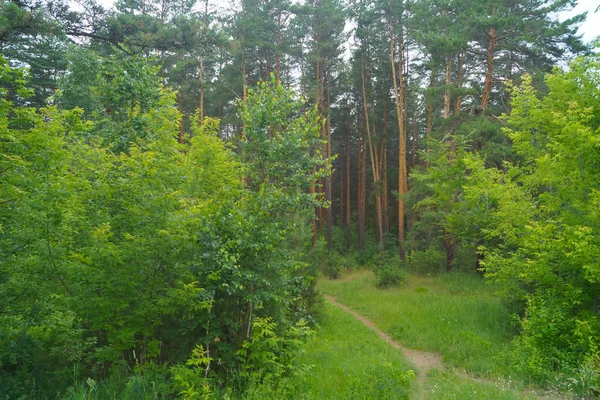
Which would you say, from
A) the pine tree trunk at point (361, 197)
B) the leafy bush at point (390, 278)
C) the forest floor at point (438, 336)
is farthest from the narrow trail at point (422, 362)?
the pine tree trunk at point (361, 197)

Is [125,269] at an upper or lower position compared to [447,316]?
upper

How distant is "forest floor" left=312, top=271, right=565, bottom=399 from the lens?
6098 mm

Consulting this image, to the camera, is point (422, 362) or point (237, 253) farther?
point (422, 362)

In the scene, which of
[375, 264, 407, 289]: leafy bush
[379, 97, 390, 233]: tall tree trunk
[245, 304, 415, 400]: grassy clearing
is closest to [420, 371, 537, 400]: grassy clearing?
[245, 304, 415, 400]: grassy clearing

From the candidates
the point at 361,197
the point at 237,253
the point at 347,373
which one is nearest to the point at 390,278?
the point at 347,373

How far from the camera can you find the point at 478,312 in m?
10.8

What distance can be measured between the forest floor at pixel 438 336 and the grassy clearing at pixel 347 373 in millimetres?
42

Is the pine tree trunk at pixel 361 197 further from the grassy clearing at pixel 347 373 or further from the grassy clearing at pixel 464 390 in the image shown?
the grassy clearing at pixel 464 390

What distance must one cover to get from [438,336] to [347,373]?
398 cm

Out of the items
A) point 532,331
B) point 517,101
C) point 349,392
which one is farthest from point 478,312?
point 349,392

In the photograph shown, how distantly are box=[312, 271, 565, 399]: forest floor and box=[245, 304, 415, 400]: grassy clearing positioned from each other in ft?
0.14

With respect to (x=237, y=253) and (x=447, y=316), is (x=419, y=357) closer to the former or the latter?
(x=447, y=316)

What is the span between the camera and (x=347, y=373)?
669 centimetres

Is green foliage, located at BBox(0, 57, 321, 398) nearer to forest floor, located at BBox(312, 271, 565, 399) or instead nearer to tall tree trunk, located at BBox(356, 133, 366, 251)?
forest floor, located at BBox(312, 271, 565, 399)
